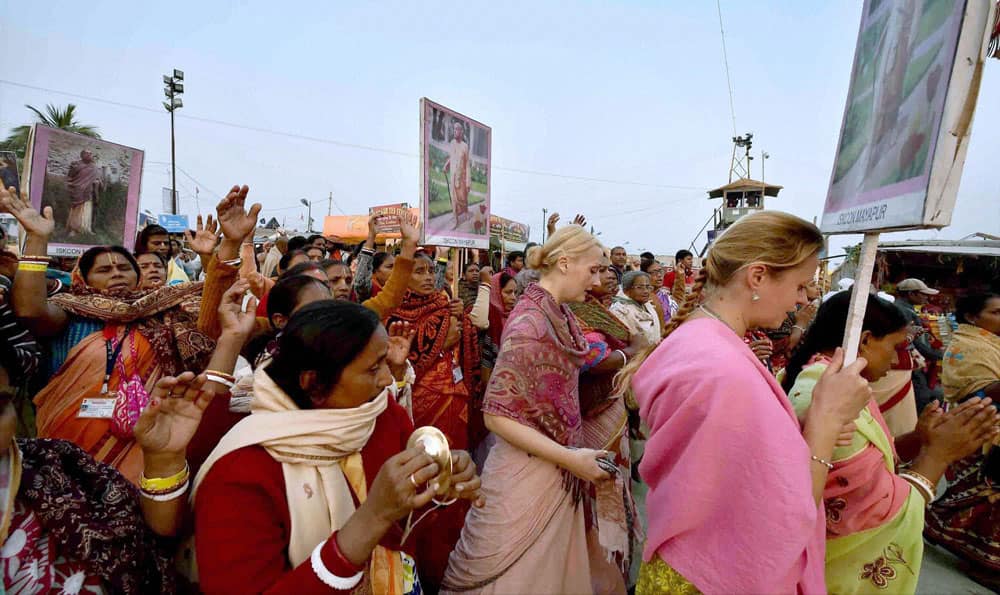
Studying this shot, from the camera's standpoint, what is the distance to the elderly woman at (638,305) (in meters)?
5.19

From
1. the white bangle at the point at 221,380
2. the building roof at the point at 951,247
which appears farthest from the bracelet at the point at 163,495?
the building roof at the point at 951,247

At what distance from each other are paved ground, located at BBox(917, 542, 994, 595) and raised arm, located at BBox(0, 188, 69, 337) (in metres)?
5.38

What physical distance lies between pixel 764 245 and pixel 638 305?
393 cm

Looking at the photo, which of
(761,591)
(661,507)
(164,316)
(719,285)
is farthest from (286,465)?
(164,316)

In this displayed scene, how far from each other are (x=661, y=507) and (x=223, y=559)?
1218 mm

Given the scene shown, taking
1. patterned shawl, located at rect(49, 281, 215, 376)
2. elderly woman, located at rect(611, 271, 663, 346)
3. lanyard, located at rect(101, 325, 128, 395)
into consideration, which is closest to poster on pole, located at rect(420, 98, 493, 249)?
elderly woman, located at rect(611, 271, 663, 346)

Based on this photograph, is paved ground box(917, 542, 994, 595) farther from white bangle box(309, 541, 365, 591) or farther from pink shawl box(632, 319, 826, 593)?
white bangle box(309, 541, 365, 591)

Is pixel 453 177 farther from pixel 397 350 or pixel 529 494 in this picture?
pixel 529 494

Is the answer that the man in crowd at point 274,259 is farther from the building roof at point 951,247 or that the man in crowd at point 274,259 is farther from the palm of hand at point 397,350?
the building roof at point 951,247

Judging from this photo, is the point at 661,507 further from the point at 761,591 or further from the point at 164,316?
the point at 164,316

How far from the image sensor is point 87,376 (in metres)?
2.33

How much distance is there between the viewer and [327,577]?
4.07 feet

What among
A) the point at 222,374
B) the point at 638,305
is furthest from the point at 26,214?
the point at 638,305

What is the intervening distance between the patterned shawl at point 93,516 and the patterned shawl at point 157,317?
1108 millimetres
